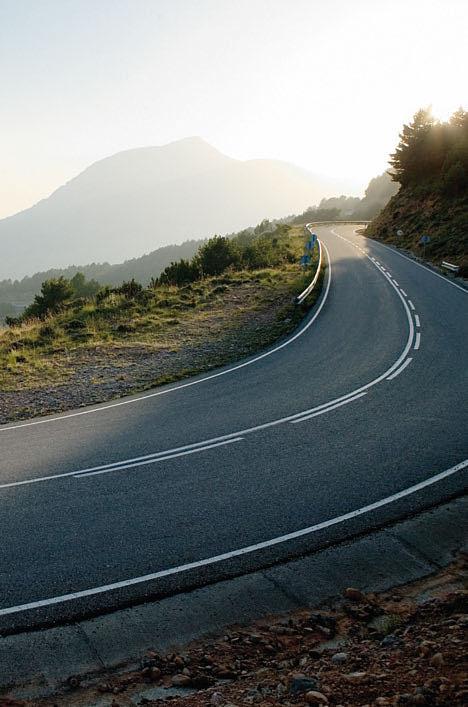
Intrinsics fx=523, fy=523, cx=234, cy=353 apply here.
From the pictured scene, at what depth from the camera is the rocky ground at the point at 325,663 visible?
12.8 ft

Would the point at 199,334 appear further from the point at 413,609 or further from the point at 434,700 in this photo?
the point at 434,700

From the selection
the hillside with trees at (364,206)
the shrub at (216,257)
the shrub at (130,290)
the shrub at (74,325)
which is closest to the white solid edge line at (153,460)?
the shrub at (74,325)

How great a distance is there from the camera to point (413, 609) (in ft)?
17.0

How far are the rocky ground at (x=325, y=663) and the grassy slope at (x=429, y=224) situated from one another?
26.2 metres

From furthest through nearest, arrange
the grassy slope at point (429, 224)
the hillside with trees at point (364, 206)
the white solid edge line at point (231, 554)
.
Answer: the hillside with trees at point (364, 206)
the grassy slope at point (429, 224)
the white solid edge line at point (231, 554)

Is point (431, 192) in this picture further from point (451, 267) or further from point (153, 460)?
point (153, 460)

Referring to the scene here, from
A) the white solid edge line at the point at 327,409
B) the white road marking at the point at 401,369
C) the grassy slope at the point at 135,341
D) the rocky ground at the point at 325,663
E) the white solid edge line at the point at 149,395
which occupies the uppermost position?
the grassy slope at the point at 135,341

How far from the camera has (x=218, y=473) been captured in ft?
26.5

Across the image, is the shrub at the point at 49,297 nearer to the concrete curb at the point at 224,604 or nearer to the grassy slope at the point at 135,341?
the grassy slope at the point at 135,341

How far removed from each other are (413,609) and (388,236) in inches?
1882

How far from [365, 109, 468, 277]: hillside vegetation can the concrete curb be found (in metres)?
27.0

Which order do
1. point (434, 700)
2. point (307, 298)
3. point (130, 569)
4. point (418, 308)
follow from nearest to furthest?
point (434, 700) → point (130, 569) → point (418, 308) → point (307, 298)

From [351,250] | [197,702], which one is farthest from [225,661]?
[351,250]

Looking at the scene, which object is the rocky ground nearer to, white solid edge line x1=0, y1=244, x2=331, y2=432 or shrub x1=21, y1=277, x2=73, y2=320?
white solid edge line x1=0, y1=244, x2=331, y2=432
